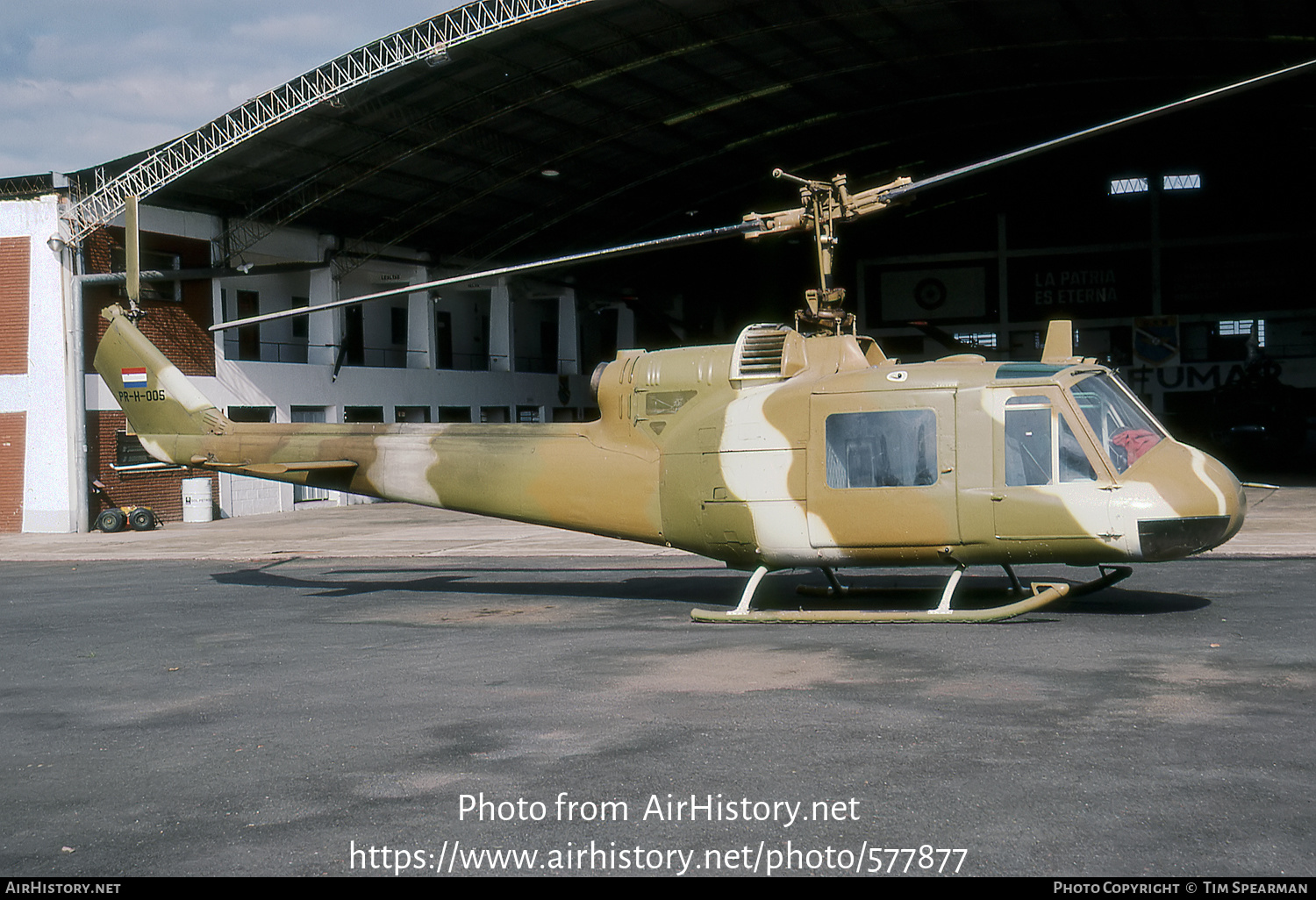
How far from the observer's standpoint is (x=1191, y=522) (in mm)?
9453

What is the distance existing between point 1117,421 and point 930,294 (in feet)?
143

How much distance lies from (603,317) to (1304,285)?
99.3 feet

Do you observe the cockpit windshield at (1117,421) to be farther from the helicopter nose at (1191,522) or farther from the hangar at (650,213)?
the hangar at (650,213)

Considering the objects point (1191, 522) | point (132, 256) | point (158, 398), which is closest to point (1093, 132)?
point (1191, 522)

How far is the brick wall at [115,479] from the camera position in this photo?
26.1m

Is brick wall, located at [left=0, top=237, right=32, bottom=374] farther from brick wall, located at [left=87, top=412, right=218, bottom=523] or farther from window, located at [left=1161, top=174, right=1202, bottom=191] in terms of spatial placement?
window, located at [left=1161, top=174, right=1202, bottom=191]

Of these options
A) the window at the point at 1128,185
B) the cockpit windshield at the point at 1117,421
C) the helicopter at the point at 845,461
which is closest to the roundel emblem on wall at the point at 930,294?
the window at the point at 1128,185

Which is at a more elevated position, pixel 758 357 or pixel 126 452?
pixel 758 357

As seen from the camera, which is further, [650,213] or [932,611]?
[650,213]

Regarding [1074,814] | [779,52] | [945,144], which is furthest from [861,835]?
[945,144]

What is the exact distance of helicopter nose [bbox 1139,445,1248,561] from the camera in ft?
31.0

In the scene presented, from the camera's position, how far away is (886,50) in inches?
1176

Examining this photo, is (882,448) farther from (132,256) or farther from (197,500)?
(197,500)

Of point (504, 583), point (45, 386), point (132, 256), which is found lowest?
point (504, 583)
